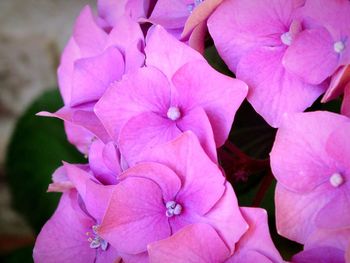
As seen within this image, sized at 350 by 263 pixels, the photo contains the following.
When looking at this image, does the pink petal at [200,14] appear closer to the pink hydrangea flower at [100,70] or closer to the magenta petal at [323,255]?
the pink hydrangea flower at [100,70]

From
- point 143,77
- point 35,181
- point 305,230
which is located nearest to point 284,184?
point 305,230

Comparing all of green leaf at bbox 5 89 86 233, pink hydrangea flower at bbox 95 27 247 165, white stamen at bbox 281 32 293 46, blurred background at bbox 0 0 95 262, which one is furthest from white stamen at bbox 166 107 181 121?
blurred background at bbox 0 0 95 262

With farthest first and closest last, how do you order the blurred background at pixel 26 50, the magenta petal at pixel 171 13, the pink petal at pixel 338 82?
the blurred background at pixel 26 50
the magenta petal at pixel 171 13
the pink petal at pixel 338 82

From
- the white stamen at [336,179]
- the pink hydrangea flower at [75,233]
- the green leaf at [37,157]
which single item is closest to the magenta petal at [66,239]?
the pink hydrangea flower at [75,233]

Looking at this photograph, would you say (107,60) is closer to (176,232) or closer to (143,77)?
(143,77)

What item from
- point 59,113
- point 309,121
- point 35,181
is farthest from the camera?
point 35,181

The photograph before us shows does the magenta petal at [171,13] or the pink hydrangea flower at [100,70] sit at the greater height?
the magenta petal at [171,13]

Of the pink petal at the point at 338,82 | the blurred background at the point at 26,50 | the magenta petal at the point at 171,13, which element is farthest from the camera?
the blurred background at the point at 26,50
